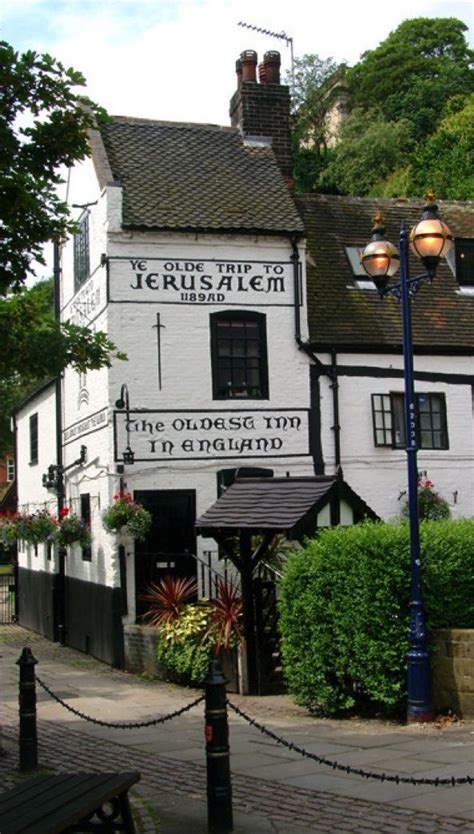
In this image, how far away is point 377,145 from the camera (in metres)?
51.7

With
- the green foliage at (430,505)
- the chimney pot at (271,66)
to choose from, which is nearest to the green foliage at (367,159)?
the chimney pot at (271,66)

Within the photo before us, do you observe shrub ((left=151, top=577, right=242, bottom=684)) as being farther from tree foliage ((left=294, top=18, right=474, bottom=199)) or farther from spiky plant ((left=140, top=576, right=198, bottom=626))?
tree foliage ((left=294, top=18, right=474, bottom=199))

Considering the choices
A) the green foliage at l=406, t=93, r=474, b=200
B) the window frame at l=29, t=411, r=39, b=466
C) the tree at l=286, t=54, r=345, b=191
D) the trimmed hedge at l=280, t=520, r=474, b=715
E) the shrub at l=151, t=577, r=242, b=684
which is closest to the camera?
the trimmed hedge at l=280, t=520, r=474, b=715

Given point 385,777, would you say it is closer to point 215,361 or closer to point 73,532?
point 215,361

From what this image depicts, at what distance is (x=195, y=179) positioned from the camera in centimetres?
2000

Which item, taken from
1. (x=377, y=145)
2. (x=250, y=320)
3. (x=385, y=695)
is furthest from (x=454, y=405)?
(x=377, y=145)

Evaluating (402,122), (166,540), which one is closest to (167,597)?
(166,540)

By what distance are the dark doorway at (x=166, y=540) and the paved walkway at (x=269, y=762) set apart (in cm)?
299

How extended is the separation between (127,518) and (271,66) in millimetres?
10528

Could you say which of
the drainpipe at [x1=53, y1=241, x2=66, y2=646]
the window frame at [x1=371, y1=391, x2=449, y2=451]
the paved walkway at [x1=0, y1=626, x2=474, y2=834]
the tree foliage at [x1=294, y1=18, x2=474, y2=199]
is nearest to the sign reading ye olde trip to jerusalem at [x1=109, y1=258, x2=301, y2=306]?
the window frame at [x1=371, y1=391, x2=449, y2=451]

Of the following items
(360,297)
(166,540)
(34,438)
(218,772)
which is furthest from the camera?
(34,438)

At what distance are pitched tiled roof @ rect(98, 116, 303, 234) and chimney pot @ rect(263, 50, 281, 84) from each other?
134 centimetres

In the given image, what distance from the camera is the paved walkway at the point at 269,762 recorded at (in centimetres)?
727

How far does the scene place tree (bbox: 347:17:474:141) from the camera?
194 ft
